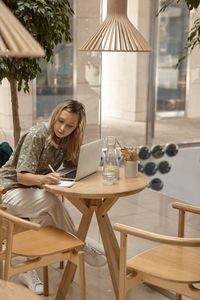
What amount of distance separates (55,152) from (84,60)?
225 cm

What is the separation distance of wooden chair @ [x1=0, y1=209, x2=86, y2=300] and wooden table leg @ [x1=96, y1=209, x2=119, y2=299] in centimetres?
22

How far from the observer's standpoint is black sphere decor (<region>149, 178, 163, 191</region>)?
409cm

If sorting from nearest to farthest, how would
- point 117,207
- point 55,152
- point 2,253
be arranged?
1. point 2,253
2. point 55,152
3. point 117,207

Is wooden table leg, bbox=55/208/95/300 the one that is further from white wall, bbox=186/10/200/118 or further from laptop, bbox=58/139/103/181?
white wall, bbox=186/10/200/118

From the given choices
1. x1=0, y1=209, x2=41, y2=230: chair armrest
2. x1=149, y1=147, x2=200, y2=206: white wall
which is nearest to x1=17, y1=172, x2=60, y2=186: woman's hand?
x1=0, y1=209, x2=41, y2=230: chair armrest

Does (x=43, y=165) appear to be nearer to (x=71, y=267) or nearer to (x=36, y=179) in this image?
(x=36, y=179)

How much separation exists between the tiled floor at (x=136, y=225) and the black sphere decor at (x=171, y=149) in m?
0.34

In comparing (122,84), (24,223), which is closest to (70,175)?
(24,223)

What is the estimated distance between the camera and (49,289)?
3.26 meters

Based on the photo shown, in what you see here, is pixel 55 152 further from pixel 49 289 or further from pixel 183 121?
pixel 183 121

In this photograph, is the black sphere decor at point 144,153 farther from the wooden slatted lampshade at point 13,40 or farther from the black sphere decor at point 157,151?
the wooden slatted lampshade at point 13,40

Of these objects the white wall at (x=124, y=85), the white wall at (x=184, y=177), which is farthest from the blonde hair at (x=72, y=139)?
the white wall at (x=124, y=85)

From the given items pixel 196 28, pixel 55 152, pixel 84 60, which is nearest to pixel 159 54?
pixel 84 60

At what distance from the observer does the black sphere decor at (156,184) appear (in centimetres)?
409
